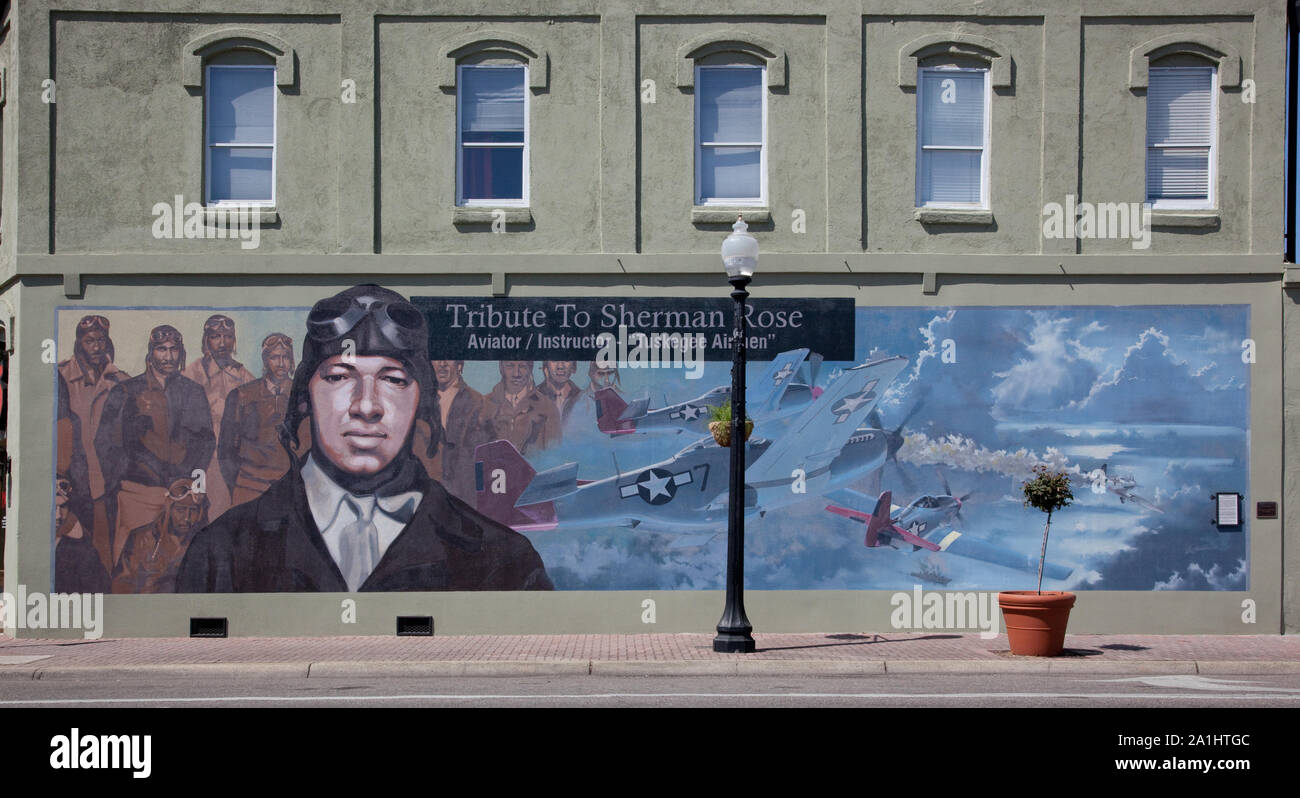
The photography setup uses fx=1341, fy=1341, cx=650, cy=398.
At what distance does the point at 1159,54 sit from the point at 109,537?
14.2 meters

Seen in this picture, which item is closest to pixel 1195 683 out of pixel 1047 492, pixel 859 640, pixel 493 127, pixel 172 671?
pixel 1047 492

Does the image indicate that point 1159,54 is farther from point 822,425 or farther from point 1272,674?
point 1272,674

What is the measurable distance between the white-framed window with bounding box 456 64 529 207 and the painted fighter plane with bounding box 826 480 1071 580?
5620mm

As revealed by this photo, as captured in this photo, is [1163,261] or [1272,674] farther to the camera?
[1163,261]

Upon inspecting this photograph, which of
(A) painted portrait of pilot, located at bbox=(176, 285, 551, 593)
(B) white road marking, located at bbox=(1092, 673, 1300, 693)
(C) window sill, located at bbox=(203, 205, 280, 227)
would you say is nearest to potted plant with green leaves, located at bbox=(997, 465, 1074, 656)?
(B) white road marking, located at bbox=(1092, 673, 1300, 693)

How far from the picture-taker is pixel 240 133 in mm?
16688

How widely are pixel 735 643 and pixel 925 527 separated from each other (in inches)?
132

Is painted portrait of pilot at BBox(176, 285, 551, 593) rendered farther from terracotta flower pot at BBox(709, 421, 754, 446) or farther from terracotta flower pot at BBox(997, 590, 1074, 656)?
terracotta flower pot at BBox(997, 590, 1074, 656)

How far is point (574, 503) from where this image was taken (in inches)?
646

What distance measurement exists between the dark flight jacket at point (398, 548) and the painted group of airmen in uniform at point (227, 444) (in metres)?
0.03

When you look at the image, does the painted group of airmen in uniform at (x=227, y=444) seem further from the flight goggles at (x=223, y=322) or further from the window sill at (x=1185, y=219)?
the window sill at (x=1185, y=219)

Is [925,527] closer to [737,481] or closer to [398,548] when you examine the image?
[737,481]
